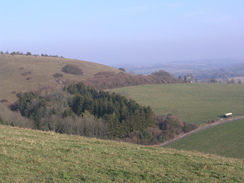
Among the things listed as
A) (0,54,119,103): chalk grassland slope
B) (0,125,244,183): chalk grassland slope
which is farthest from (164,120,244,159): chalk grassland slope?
(0,54,119,103): chalk grassland slope

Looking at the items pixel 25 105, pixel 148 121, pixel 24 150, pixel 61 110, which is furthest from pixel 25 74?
pixel 24 150

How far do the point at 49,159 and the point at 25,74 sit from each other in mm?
73591

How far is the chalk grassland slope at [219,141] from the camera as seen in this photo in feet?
102

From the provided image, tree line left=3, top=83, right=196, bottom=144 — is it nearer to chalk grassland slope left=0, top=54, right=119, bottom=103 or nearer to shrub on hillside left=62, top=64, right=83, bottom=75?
chalk grassland slope left=0, top=54, right=119, bottom=103

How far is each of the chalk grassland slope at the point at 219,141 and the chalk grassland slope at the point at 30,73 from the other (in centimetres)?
3902

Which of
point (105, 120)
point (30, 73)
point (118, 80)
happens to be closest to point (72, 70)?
point (30, 73)

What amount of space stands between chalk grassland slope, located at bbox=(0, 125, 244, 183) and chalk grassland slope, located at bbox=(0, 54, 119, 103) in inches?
2144

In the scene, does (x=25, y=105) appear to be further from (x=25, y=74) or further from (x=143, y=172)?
(x=143, y=172)

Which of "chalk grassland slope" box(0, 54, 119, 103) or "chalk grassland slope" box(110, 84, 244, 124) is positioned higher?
"chalk grassland slope" box(0, 54, 119, 103)

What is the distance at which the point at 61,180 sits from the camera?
755cm

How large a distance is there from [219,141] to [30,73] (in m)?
58.3

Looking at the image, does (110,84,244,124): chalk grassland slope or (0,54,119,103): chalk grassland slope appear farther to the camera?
(0,54,119,103): chalk grassland slope

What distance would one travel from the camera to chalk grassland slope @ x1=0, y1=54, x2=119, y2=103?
228 feet

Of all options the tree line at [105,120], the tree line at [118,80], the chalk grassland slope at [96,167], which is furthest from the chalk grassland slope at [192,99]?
the chalk grassland slope at [96,167]
